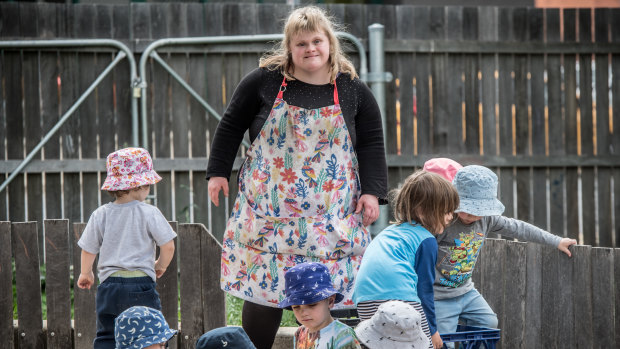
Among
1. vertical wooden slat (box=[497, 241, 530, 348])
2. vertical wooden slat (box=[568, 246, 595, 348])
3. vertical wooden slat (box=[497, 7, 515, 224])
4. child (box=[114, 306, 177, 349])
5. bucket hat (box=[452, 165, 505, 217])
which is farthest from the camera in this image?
vertical wooden slat (box=[497, 7, 515, 224])

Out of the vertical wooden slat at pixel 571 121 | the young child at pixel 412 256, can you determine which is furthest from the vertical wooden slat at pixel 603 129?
the young child at pixel 412 256

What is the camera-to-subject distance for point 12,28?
A: 7.15 meters

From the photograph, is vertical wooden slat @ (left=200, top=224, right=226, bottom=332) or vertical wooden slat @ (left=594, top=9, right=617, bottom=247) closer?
vertical wooden slat @ (left=200, top=224, right=226, bottom=332)

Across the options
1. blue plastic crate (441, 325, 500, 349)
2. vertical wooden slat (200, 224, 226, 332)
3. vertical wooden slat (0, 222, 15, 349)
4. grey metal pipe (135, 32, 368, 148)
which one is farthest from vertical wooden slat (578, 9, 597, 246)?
vertical wooden slat (0, 222, 15, 349)

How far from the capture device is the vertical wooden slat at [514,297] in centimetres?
410

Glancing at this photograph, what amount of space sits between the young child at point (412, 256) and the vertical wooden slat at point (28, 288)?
6.67 ft

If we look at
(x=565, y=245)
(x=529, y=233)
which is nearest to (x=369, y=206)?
(x=529, y=233)

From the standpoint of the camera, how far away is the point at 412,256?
3.37 m

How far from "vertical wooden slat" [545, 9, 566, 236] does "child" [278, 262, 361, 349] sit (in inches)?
195

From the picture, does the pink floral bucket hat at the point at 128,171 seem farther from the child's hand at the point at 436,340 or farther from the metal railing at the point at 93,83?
the metal railing at the point at 93,83

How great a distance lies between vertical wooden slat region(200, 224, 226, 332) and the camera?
4.45m

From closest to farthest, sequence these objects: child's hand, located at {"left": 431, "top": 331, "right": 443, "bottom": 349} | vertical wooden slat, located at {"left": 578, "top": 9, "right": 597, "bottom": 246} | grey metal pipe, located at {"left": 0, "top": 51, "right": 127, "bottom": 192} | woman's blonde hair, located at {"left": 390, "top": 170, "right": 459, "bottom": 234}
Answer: child's hand, located at {"left": 431, "top": 331, "right": 443, "bottom": 349} → woman's blonde hair, located at {"left": 390, "top": 170, "right": 459, "bottom": 234} → grey metal pipe, located at {"left": 0, "top": 51, "right": 127, "bottom": 192} → vertical wooden slat, located at {"left": 578, "top": 9, "right": 597, "bottom": 246}

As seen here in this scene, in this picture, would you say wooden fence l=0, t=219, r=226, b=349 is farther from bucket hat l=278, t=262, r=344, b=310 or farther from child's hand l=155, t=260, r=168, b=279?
bucket hat l=278, t=262, r=344, b=310

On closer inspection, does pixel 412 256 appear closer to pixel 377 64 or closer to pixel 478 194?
pixel 478 194
